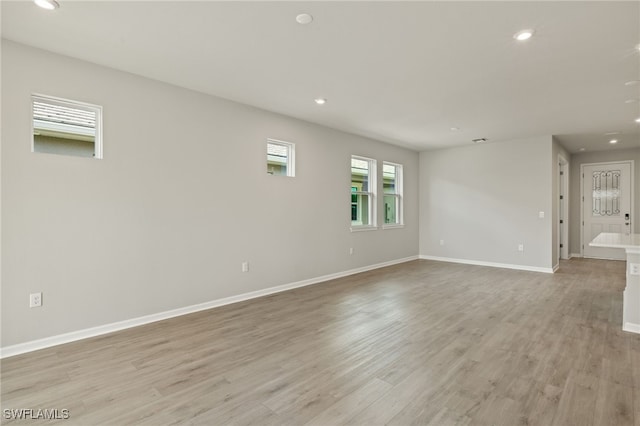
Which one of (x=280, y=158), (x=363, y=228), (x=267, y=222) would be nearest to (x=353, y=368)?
(x=267, y=222)

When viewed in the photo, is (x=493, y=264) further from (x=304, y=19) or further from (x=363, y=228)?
(x=304, y=19)

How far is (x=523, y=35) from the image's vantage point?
2.55 m

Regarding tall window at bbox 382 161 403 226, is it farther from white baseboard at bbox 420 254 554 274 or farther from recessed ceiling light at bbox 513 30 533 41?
recessed ceiling light at bbox 513 30 533 41

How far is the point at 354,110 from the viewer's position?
15.0 feet

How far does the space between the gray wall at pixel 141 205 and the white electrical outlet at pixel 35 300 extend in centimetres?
4

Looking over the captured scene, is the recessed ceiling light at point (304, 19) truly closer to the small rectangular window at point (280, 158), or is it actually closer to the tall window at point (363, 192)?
the small rectangular window at point (280, 158)

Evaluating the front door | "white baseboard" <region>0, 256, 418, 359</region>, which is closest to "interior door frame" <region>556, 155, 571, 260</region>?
the front door

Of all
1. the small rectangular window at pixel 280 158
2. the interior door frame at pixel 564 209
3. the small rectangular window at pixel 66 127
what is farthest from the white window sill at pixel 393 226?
the small rectangular window at pixel 66 127

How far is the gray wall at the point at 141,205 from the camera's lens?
9.06 feet

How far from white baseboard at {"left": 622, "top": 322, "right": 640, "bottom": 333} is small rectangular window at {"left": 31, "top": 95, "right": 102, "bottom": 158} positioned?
5.54m

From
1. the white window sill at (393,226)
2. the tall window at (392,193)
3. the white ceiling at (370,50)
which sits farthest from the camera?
the tall window at (392,193)

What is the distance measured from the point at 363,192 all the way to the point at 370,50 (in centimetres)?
374

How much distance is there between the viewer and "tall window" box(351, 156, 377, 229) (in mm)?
6238

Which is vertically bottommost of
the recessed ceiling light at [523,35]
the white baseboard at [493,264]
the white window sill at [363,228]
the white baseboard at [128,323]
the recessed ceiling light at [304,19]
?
the white baseboard at [128,323]
